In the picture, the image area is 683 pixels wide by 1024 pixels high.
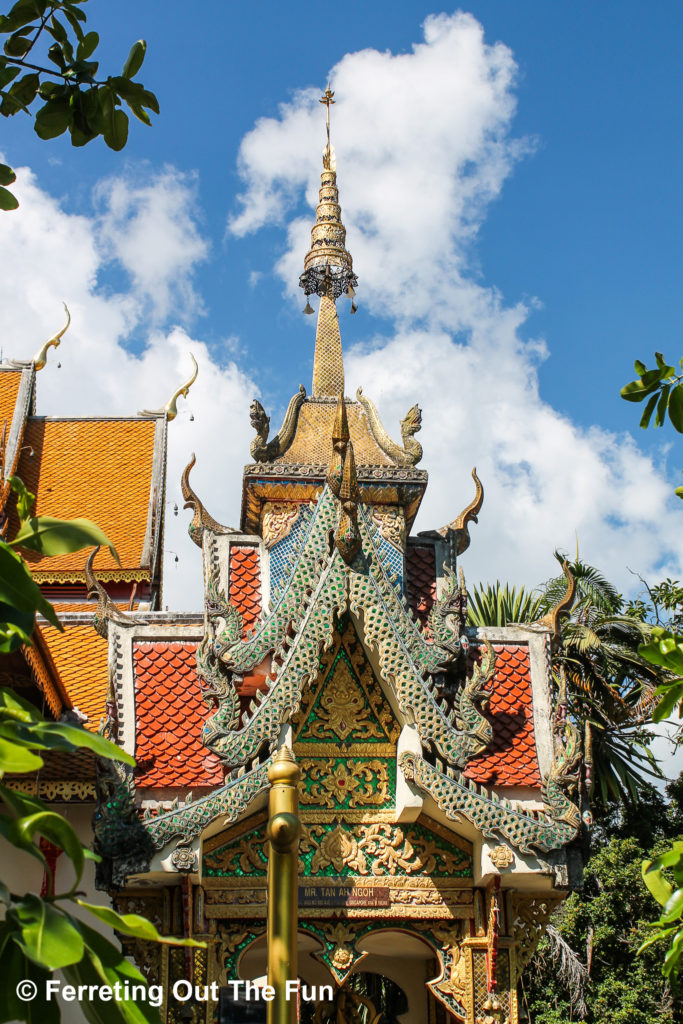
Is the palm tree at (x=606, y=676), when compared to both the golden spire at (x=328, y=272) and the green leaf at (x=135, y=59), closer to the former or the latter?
the golden spire at (x=328, y=272)

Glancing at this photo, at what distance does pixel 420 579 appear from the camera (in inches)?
355

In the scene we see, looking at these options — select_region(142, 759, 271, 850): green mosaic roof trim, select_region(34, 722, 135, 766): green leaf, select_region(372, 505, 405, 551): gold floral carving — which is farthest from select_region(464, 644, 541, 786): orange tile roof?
select_region(34, 722, 135, 766): green leaf

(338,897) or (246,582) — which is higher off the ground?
(246,582)

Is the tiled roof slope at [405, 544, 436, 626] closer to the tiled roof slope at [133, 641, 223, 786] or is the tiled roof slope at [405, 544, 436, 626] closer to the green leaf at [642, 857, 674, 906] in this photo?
the tiled roof slope at [133, 641, 223, 786]

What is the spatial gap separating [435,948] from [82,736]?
216 inches

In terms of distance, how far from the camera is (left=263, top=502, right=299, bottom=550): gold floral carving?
891cm

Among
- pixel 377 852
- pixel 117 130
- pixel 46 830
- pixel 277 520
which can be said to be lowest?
Answer: pixel 46 830

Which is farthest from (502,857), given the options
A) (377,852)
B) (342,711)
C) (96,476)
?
(96,476)

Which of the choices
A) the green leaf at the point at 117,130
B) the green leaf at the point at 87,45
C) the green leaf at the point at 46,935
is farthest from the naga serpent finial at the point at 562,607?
the green leaf at the point at 46,935

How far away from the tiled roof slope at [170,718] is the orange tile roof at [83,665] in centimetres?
126

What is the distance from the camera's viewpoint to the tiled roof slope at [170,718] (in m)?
7.40

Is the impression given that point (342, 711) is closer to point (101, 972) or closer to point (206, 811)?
point (206, 811)

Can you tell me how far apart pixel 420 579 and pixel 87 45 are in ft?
18.9

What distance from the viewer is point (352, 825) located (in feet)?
24.8
